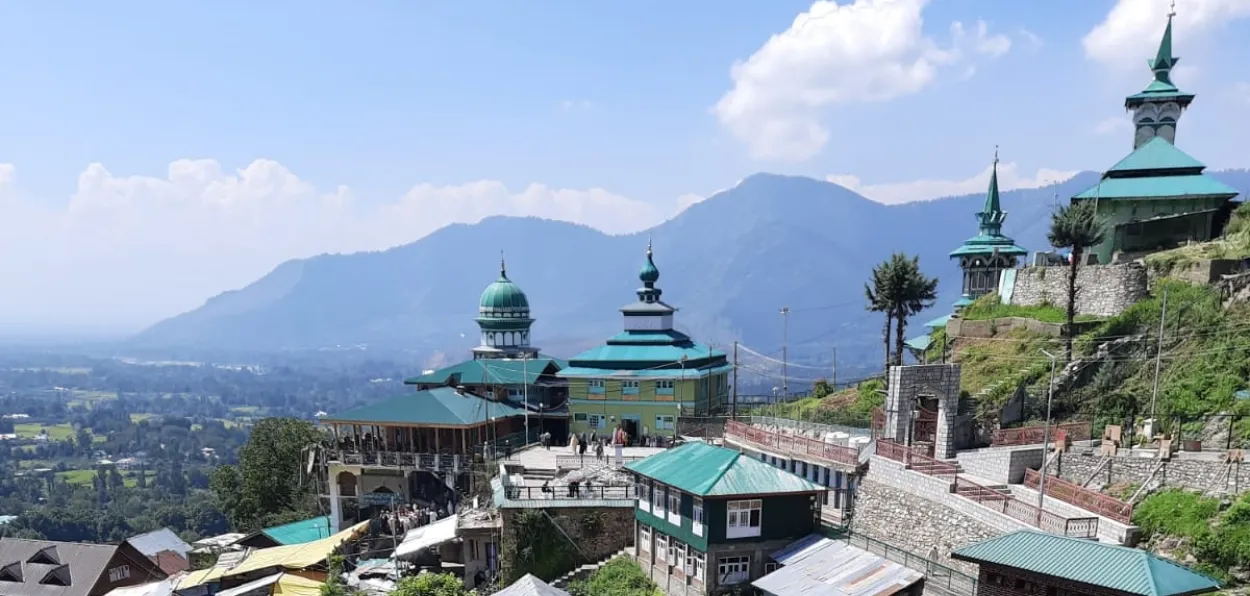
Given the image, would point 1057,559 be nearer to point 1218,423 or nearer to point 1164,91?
point 1218,423

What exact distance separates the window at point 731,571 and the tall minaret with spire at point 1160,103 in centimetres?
3839

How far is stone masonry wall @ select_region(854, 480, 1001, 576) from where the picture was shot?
77.1 feet

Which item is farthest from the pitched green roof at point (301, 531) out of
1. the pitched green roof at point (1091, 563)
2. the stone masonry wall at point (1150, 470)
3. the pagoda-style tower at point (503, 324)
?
the stone masonry wall at point (1150, 470)

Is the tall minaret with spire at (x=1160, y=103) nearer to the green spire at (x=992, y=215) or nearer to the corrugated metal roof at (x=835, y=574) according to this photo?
the green spire at (x=992, y=215)

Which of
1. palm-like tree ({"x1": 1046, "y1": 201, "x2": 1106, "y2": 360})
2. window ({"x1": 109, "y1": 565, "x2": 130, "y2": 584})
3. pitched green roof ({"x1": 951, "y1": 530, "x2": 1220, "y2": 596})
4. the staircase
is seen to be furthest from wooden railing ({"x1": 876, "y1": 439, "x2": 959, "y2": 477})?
window ({"x1": 109, "y1": 565, "x2": 130, "y2": 584})

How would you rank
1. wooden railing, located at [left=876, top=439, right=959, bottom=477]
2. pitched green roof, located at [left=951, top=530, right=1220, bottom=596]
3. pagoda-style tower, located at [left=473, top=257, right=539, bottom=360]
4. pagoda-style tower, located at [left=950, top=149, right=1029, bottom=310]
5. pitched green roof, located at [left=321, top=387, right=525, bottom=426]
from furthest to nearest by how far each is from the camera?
pagoda-style tower, located at [left=473, top=257, right=539, bottom=360] < pagoda-style tower, located at [left=950, top=149, right=1029, bottom=310] < pitched green roof, located at [left=321, top=387, right=525, bottom=426] < wooden railing, located at [left=876, top=439, right=959, bottom=477] < pitched green roof, located at [left=951, top=530, right=1220, bottom=596]

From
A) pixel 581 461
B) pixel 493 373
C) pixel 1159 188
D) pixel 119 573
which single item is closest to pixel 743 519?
pixel 581 461

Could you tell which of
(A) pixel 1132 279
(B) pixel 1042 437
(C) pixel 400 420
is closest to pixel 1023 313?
(A) pixel 1132 279

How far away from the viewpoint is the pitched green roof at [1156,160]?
41.6m

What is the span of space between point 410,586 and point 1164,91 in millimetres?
49925

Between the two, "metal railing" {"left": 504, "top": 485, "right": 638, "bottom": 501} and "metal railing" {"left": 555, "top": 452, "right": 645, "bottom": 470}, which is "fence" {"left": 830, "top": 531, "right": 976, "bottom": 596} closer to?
"metal railing" {"left": 504, "top": 485, "right": 638, "bottom": 501}

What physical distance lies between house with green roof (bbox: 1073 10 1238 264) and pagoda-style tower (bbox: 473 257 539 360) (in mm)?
39758

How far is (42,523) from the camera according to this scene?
361ft

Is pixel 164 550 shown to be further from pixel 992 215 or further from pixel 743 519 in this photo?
pixel 992 215
